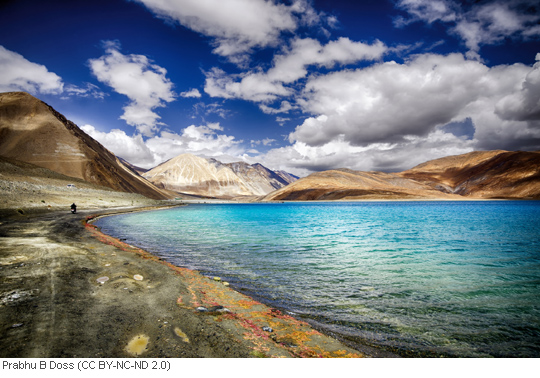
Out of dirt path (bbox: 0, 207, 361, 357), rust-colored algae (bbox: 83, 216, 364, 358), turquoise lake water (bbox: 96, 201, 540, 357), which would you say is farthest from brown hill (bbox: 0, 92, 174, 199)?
rust-colored algae (bbox: 83, 216, 364, 358)

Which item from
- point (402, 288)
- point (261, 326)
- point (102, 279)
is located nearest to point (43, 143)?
point (102, 279)

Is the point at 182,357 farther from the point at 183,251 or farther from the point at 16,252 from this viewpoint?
the point at 183,251

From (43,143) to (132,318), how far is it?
490ft

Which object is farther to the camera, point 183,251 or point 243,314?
point 183,251

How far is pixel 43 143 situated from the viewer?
374 feet

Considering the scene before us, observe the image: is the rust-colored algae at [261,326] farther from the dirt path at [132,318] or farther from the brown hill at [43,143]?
the brown hill at [43,143]

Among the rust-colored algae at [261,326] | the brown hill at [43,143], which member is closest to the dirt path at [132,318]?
the rust-colored algae at [261,326]

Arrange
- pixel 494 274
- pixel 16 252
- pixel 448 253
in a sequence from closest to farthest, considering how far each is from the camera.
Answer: pixel 16 252, pixel 494 274, pixel 448 253

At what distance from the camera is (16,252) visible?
1087 cm

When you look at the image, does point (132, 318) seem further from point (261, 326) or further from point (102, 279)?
point (102, 279)

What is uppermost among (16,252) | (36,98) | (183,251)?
(36,98)

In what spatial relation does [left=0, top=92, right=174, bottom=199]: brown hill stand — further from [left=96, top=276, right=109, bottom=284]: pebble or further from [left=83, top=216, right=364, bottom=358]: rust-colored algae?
[left=83, top=216, right=364, bottom=358]: rust-colored algae
